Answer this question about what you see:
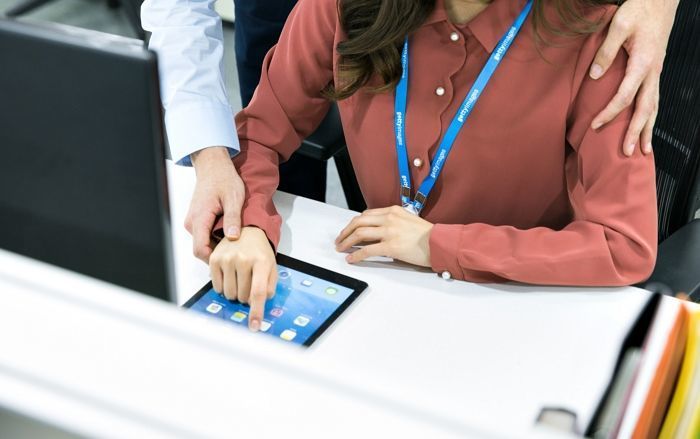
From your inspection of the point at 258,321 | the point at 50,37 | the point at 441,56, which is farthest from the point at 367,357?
the point at 50,37

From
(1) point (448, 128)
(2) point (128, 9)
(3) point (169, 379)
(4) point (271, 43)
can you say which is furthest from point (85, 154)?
(2) point (128, 9)

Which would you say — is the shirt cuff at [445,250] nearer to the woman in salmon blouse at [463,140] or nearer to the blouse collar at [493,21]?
the woman in salmon blouse at [463,140]

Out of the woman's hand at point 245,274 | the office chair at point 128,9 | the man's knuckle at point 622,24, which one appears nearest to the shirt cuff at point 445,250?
the woman's hand at point 245,274

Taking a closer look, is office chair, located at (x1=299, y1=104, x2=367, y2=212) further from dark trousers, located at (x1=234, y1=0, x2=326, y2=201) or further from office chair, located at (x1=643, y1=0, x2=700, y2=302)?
office chair, located at (x1=643, y1=0, x2=700, y2=302)

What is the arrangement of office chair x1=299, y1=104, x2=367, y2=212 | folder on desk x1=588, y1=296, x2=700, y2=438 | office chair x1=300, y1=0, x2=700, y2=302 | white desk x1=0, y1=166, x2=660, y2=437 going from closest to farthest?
white desk x1=0, y1=166, x2=660, y2=437 < folder on desk x1=588, y1=296, x2=700, y2=438 < office chair x1=300, y1=0, x2=700, y2=302 < office chair x1=299, y1=104, x2=367, y2=212

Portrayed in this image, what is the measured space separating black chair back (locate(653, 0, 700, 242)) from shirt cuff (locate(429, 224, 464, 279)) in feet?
1.44

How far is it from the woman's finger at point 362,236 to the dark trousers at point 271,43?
575 millimetres

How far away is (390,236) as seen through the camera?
116 centimetres

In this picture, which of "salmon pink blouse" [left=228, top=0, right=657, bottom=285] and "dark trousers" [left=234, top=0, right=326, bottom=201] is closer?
"salmon pink blouse" [left=228, top=0, right=657, bottom=285]

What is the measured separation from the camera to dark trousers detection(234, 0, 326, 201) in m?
1.76

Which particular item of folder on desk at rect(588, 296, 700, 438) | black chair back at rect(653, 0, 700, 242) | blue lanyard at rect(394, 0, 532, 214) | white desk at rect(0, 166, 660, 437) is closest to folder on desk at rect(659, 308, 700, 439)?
folder on desk at rect(588, 296, 700, 438)

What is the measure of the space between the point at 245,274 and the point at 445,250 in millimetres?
276

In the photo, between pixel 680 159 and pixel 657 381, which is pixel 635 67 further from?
pixel 657 381

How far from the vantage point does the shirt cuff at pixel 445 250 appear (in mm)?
1127
